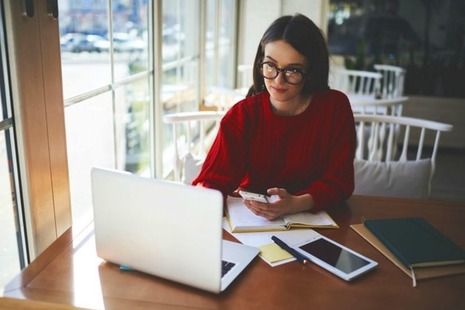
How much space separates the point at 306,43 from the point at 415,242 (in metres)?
0.60

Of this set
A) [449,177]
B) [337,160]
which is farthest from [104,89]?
[449,177]

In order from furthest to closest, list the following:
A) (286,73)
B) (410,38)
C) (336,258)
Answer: (410,38) → (286,73) → (336,258)

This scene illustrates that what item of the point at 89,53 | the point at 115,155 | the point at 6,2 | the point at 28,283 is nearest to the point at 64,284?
the point at 28,283

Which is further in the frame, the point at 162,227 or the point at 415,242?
the point at 415,242

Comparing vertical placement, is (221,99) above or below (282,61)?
below

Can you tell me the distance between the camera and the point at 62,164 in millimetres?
1324

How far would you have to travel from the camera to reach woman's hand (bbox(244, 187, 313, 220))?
44.6 inches

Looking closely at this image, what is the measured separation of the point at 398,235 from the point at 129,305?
62 cm

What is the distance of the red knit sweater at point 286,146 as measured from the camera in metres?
1.31

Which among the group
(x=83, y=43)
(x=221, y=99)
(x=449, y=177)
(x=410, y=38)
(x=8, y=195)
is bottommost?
(x=449, y=177)

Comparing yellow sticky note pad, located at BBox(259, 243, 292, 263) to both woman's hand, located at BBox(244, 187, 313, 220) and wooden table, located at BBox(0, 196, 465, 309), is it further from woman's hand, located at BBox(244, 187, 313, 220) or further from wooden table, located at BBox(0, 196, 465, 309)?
woman's hand, located at BBox(244, 187, 313, 220)

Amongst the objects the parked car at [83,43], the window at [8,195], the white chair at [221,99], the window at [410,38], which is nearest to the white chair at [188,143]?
the parked car at [83,43]

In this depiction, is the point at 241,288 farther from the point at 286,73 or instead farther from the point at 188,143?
the point at 188,143

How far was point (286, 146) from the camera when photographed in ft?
4.42
